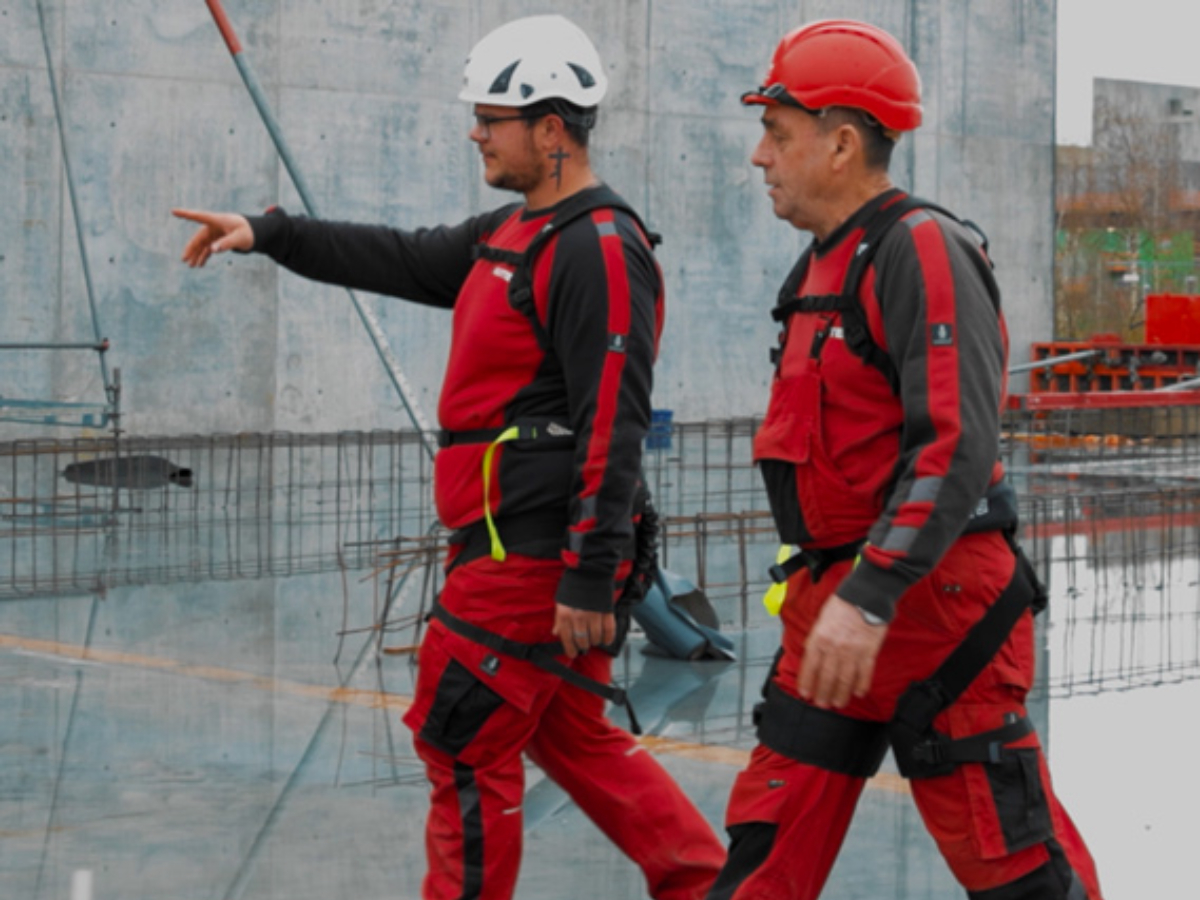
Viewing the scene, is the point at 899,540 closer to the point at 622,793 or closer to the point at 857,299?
the point at 857,299

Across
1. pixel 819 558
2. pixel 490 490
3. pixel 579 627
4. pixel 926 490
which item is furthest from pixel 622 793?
pixel 926 490

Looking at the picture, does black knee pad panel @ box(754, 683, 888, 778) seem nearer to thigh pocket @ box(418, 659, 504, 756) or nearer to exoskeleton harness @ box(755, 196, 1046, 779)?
exoskeleton harness @ box(755, 196, 1046, 779)

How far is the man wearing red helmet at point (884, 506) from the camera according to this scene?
367 centimetres

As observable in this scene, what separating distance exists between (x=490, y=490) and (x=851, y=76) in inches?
48.2

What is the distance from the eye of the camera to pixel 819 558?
398cm

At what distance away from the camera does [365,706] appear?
8.23 m

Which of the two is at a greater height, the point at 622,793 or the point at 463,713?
the point at 463,713

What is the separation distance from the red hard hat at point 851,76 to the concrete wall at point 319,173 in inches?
610

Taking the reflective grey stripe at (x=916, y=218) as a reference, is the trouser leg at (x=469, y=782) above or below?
below

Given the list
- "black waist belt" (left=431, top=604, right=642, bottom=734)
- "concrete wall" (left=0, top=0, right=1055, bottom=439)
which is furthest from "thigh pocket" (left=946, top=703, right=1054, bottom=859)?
"concrete wall" (left=0, top=0, right=1055, bottom=439)

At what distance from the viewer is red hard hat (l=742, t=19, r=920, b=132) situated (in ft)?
12.9

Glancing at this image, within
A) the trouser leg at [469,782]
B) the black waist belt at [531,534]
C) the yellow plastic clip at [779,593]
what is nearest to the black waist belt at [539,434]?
the black waist belt at [531,534]

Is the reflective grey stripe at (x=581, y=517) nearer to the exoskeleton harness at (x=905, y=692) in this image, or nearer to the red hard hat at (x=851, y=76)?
the exoskeleton harness at (x=905, y=692)

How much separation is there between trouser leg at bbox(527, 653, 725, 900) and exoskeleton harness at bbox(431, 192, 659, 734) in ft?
0.45
